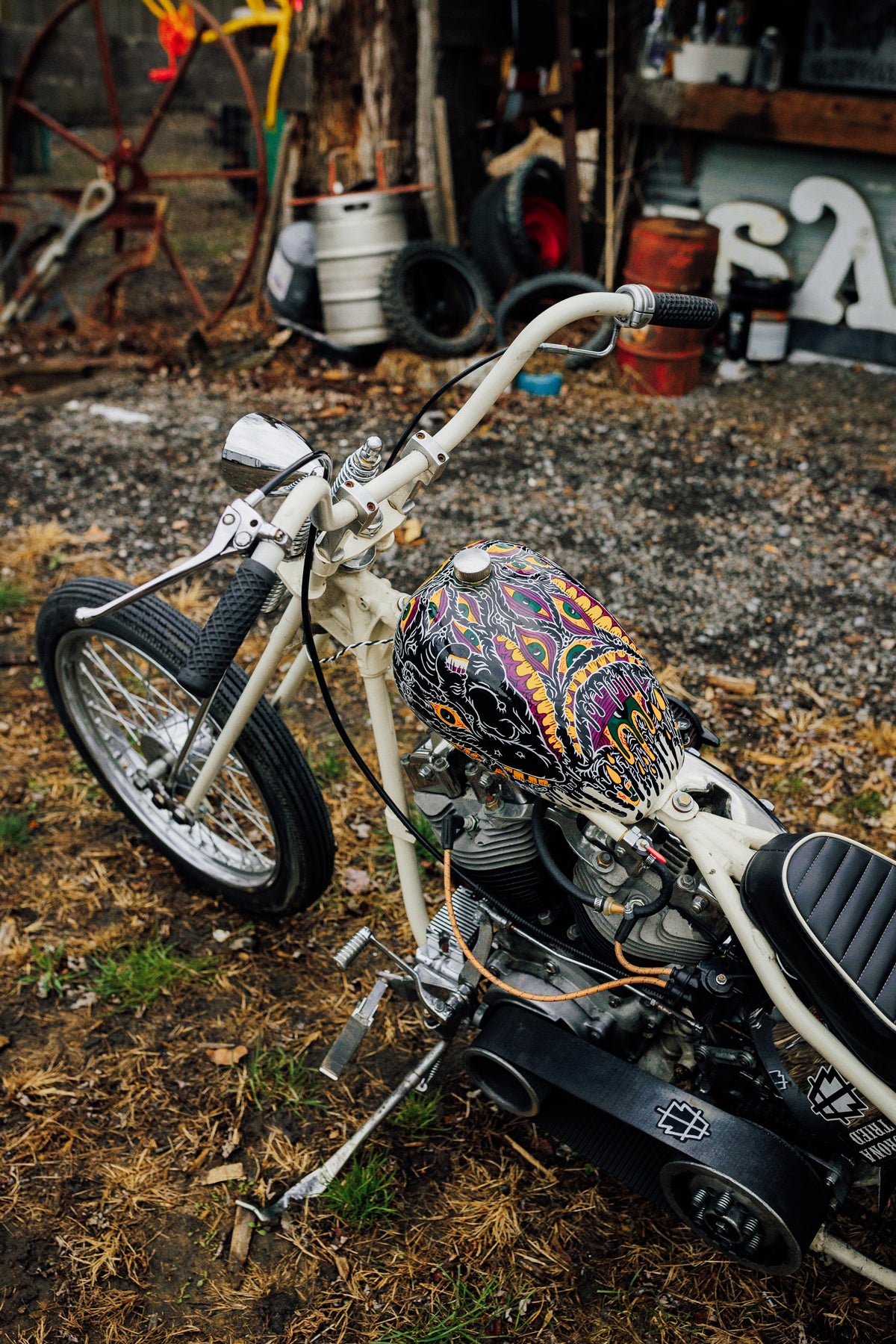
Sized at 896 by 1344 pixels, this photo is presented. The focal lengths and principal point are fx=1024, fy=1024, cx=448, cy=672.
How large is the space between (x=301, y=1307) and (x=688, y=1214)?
28.2 inches

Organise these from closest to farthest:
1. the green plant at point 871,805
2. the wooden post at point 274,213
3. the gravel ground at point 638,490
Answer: the green plant at point 871,805 < the gravel ground at point 638,490 < the wooden post at point 274,213

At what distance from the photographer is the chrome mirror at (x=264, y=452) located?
1626mm

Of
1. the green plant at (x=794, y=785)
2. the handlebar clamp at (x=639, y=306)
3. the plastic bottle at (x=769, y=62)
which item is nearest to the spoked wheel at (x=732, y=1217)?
the handlebar clamp at (x=639, y=306)

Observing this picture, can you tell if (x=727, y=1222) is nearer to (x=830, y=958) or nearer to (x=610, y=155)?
(x=830, y=958)

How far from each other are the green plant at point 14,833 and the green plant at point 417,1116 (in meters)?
1.28

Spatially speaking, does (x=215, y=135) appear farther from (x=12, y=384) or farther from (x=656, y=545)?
(x=656, y=545)

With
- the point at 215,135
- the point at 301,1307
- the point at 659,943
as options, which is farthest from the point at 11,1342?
the point at 215,135

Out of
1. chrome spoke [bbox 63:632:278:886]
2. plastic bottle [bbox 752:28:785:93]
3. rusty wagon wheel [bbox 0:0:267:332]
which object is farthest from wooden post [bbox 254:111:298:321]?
chrome spoke [bbox 63:632:278:886]

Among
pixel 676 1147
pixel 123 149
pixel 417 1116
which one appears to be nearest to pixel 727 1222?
pixel 676 1147

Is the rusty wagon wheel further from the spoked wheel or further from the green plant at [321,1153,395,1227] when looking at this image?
the spoked wheel

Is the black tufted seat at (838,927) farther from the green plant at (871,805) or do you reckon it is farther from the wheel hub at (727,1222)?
the green plant at (871,805)

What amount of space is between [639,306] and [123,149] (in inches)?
205

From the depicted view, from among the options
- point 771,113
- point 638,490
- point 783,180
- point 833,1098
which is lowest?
point 638,490

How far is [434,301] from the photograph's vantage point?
580cm
